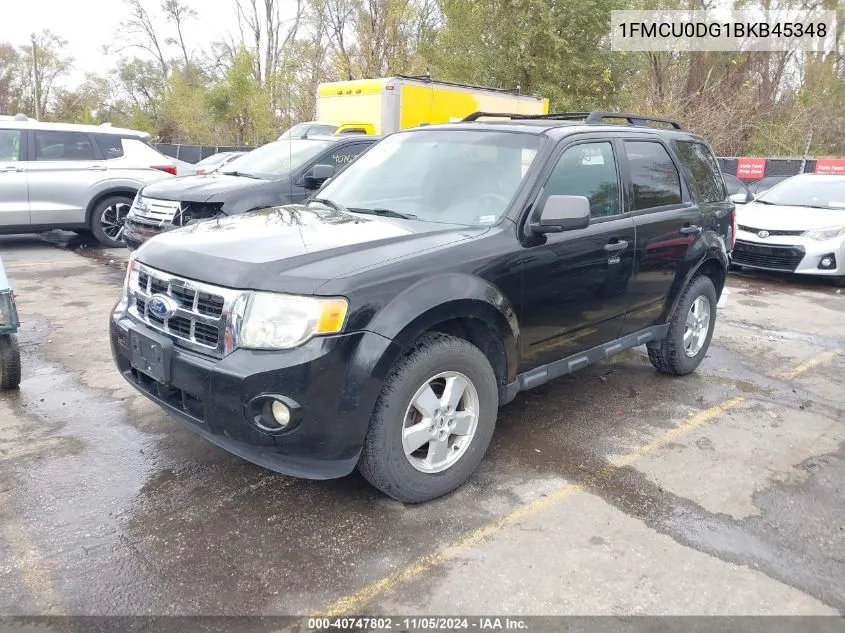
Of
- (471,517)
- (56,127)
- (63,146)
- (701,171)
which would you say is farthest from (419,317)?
(56,127)

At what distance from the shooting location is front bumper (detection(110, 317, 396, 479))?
2.80m

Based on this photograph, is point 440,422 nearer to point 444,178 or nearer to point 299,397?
point 299,397

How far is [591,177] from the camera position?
4176 millimetres

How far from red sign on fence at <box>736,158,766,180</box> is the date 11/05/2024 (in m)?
17.7

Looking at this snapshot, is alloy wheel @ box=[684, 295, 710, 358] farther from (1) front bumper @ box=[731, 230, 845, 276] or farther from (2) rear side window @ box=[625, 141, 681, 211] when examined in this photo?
(1) front bumper @ box=[731, 230, 845, 276]

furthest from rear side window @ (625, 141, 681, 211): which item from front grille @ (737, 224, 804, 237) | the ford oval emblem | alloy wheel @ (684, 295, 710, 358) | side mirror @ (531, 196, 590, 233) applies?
front grille @ (737, 224, 804, 237)

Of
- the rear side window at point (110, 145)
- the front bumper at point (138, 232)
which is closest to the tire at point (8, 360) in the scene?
the front bumper at point (138, 232)

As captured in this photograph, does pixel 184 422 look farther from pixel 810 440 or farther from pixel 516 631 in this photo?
pixel 810 440

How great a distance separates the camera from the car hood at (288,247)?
2.93m

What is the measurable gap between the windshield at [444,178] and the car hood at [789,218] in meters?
6.80

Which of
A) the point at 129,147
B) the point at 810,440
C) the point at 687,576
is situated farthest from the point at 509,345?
the point at 129,147

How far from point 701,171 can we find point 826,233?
4919 millimetres

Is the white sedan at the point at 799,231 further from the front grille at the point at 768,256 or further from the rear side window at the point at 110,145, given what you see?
the rear side window at the point at 110,145

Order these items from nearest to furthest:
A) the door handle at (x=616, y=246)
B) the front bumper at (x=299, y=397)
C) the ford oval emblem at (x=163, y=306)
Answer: the front bumper at (x=299, y=397), the ford oval emblem at (x=163, y=306), the door handle at (x=616, y=246)
